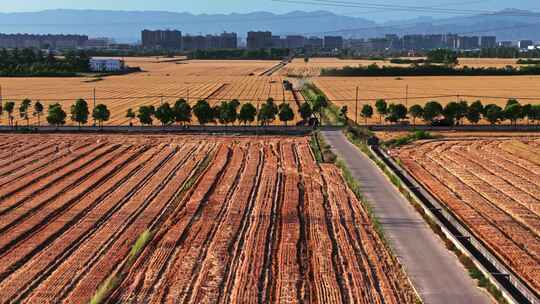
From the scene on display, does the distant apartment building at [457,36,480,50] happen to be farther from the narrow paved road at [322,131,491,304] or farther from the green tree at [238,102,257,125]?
the narrow paved road at [322,131,491,304]

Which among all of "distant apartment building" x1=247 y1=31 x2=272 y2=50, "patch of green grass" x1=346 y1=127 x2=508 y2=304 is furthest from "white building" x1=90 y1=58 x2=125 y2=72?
"distant apartment building" x1=247 y1=31 x2=272 y2=50

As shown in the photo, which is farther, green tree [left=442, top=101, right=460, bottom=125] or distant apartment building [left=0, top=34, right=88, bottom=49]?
distant apartment building [left=0, top=34, right=88, bottom=49]

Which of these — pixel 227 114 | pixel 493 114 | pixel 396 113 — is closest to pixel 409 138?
pixel 396 113

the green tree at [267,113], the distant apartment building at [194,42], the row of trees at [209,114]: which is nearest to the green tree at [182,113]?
the row of trees at [209,114]

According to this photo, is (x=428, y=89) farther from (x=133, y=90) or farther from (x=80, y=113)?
(x=80, y=113)

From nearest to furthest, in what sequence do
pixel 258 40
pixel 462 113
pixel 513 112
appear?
pixel 513 112 < pixel 462 113 < pixel 258 40

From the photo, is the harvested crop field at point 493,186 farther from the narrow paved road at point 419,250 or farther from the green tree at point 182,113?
the green tree at point 182,113

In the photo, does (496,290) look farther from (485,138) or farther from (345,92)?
(345,92)
